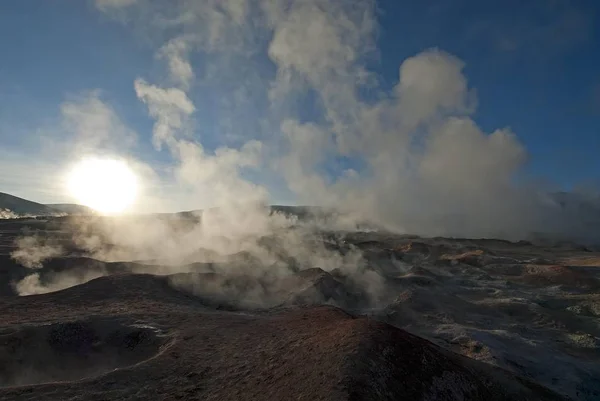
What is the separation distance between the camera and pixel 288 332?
378 inches

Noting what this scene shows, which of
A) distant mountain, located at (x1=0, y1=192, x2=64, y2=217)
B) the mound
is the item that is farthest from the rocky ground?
distant mountain, located at (x1=0, y1=192, x2=64, y2=217)

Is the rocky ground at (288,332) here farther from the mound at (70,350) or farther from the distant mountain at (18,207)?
the distant mountain at (18,207)

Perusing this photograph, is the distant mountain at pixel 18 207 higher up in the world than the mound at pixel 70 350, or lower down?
higher up

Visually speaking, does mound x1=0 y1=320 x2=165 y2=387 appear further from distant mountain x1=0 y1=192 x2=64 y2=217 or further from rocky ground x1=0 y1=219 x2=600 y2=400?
distant mountain x1=0 y1=192 x2=64 y2=217

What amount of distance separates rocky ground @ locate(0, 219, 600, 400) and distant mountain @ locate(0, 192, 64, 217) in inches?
2666

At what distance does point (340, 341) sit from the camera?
791 centimetres

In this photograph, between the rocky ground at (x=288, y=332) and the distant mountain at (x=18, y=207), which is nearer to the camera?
the rocky ground at (x=288, y=332)

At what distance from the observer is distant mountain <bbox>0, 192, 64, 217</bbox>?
3041 inches

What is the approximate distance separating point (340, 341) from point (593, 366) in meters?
9.05

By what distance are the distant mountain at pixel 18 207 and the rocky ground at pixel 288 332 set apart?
67728 millimetres

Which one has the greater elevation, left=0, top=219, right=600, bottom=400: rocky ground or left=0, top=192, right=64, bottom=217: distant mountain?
left=0, top=192, right=64, bottom=217: distant mountain

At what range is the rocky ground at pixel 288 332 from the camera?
702 cm

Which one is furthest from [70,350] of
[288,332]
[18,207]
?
[18,207]

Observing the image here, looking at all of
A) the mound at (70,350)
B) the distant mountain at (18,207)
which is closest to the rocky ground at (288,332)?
the mound at (70,350)
